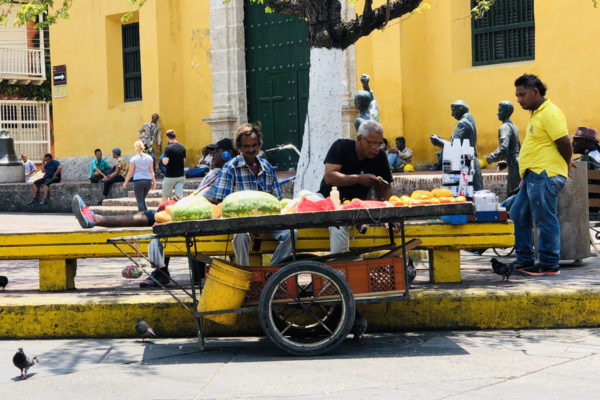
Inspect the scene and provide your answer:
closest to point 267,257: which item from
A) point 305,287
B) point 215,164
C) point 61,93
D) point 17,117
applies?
point 215,164

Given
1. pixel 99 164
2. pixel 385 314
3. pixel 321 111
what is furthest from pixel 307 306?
pixel 99 164

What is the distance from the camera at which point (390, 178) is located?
781 centimetres

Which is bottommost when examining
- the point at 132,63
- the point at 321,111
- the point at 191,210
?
the point at 191,210

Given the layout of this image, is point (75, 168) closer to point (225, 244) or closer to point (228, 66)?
point (228, 66)

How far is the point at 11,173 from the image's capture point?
2455 cm

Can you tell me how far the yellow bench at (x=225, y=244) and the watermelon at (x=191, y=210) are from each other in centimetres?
92

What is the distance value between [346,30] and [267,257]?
10.8 ft

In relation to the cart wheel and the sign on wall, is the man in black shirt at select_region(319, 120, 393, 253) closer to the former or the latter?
the cart wheel

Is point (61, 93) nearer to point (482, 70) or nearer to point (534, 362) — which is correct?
point (482, 70)

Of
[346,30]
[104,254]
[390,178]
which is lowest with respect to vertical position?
[104,254]

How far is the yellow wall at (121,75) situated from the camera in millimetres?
20672

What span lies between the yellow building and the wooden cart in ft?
32.3

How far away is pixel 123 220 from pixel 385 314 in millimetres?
2816

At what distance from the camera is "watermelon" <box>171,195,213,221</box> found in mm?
6633
